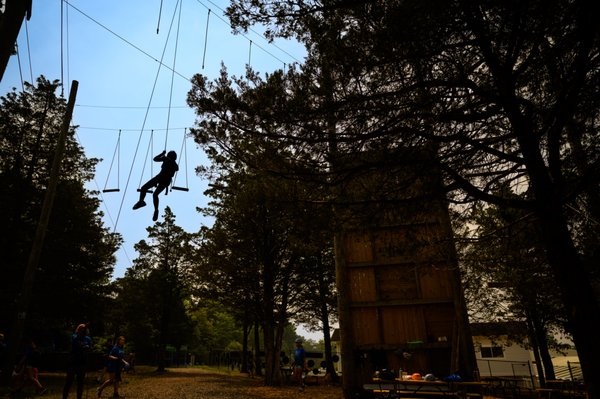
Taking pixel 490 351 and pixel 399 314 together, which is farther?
pixel 490 351

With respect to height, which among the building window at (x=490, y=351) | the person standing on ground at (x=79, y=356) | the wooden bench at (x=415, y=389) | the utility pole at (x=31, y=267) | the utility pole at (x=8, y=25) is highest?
the utility pole at (x=8, y=25)

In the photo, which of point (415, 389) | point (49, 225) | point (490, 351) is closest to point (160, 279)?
point (49, 225)

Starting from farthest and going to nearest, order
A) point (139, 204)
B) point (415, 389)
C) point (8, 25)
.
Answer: point (139, 204), point (415, 389), point (8, 25)

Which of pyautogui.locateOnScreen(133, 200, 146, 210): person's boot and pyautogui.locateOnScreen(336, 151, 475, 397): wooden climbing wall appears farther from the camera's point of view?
pyautogui.locateOnScreen(336, 151, 475, 397): wooden climbing wall

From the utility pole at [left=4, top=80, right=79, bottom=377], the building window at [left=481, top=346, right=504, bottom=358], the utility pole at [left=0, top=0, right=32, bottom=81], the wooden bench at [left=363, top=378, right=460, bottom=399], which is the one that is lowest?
the building window at [left=481, top=346, right=504, bottom=358]

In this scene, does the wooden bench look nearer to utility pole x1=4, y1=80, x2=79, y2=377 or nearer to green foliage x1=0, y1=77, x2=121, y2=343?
utility pole x1=4, y1=80, x2=79, y2=377

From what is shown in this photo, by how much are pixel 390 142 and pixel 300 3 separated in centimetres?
261

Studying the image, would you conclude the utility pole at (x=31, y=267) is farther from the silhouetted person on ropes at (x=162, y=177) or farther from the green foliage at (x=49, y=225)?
the green foliage at (x=49, y=225)

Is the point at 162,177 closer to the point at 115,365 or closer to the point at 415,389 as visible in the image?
the point at 115,365

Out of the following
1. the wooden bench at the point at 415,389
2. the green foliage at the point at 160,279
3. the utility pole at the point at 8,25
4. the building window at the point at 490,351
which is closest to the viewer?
the utility pole at the point at 8,25

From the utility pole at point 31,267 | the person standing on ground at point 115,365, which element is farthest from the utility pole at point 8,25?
the person standing on ground at point 115,365

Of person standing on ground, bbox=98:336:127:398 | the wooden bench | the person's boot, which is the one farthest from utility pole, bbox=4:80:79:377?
the wooden bench

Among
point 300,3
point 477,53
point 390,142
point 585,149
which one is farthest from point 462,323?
point 300,3

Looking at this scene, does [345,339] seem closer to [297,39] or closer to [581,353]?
[581,353]
